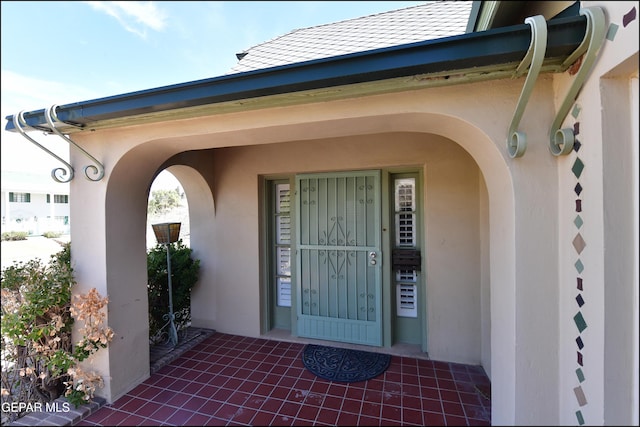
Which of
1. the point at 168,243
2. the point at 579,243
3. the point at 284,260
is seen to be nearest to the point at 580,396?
the point at 579,243

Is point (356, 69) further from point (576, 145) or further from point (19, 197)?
point (19, 197)

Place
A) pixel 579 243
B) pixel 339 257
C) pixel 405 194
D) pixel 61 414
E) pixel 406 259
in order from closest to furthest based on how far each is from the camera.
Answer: pixel 579 243, pixel 61 414, pixel 406 259, pixel 405 194, pixel 339 257

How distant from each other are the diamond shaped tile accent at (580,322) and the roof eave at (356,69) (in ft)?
4.40

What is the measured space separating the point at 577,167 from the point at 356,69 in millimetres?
1299

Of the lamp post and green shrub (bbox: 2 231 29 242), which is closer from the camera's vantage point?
the lamp post

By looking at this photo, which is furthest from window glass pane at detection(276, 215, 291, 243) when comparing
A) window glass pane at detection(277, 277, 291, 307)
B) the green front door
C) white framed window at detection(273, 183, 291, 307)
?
window glass pane at detection(277, 277, 291, 307)

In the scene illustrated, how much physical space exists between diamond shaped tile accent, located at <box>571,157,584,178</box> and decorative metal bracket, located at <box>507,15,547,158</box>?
24cm

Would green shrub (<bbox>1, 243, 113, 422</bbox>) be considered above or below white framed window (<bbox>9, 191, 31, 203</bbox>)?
below

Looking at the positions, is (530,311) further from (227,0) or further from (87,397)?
(87,397)

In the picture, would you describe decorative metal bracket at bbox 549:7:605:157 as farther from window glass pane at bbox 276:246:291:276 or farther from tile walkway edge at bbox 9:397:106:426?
tile walkway edge at bbox 9:397:106:426

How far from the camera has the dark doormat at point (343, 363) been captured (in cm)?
295

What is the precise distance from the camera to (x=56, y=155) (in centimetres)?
251

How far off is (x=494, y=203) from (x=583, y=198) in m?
0.58

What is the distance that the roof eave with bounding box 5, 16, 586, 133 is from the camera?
4.73 ft
